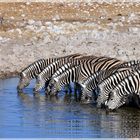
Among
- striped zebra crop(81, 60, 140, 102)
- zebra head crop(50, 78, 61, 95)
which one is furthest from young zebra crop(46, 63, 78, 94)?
striped zebra crop(81, 60, 140, 102)

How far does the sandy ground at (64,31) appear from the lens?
29.4m

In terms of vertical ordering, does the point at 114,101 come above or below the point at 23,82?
above

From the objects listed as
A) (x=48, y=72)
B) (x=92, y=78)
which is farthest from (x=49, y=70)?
(x=92, y=78)

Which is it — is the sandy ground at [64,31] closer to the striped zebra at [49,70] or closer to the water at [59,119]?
the striped zebra at [49,70]

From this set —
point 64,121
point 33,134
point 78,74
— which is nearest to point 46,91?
point 78,74

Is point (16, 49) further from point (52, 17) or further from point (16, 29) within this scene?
point (52, 17)

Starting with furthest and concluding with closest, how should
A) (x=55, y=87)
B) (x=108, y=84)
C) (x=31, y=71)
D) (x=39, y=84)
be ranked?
(x=31, y=71) → (x=39, y=84) → (x=55, y=87) → (x=108, y=84)

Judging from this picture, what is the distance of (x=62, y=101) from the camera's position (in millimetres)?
22391

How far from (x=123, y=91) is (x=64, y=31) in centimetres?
1217

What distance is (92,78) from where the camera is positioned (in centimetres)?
2216

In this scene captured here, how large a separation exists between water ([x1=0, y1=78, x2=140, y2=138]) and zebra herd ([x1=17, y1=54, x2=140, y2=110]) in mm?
282

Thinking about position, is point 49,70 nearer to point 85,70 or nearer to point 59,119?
point 85,70

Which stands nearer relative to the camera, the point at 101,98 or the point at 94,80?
the point at 101,98

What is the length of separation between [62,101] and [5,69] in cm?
566
